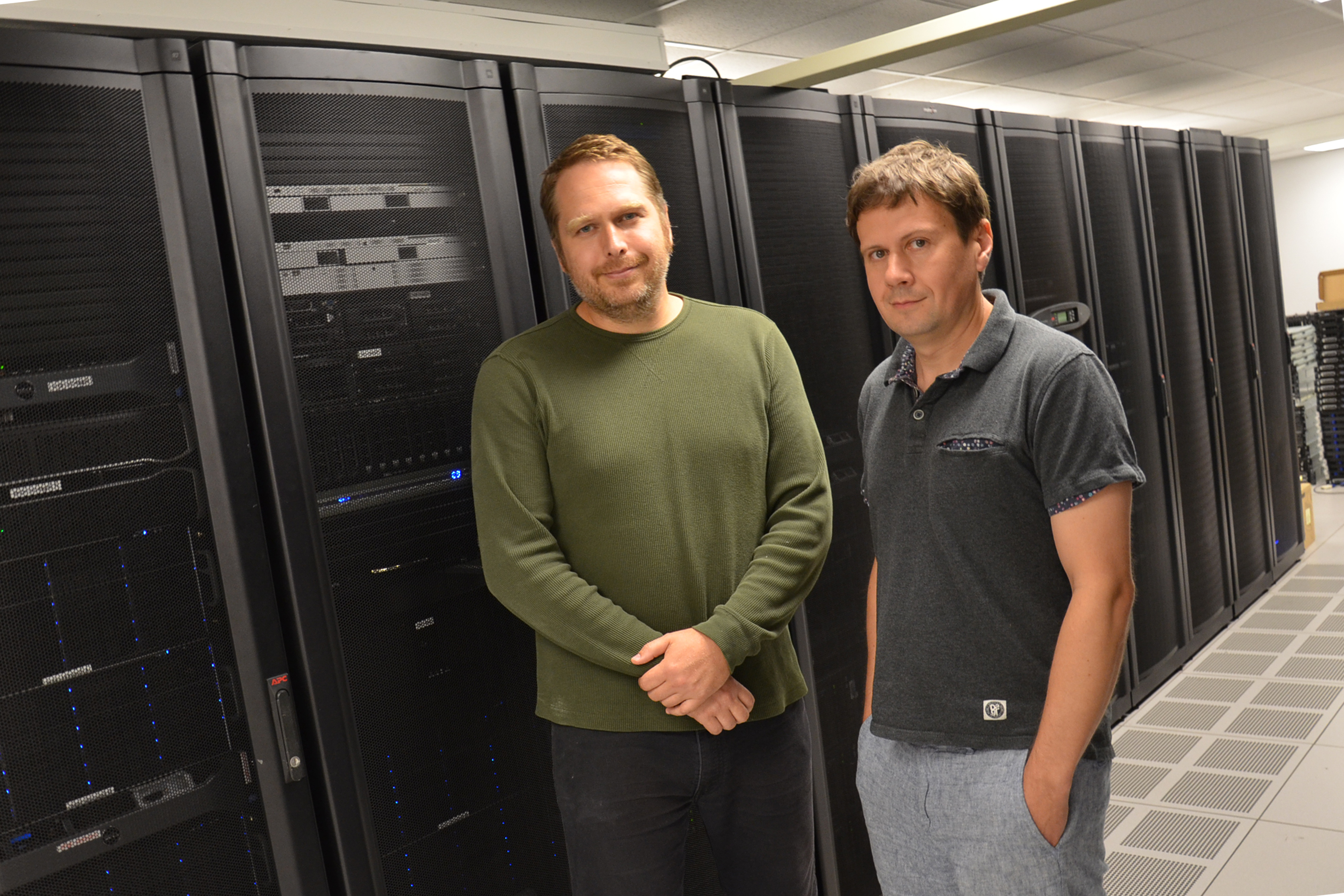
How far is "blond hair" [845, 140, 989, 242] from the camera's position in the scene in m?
1.30

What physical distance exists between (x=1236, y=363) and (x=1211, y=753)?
2254 mm

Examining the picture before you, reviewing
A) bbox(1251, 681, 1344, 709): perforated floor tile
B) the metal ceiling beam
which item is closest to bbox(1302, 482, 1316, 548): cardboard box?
bbox(1251, 681, 1344, 709): perforated floor tile

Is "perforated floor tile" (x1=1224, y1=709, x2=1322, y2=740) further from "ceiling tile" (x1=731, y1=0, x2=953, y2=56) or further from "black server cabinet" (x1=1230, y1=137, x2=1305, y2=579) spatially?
"ceiling tile" (x1=731, y1=0, x2=953, y2=56)

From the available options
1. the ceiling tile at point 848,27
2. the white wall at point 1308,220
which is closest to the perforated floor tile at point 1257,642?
the ceiling tile at point 848,27

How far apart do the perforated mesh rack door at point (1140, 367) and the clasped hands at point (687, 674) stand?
2.61 metres

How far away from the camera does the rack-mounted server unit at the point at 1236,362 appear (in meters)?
4.61

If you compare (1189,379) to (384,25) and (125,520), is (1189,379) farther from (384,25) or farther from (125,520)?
(125,520)

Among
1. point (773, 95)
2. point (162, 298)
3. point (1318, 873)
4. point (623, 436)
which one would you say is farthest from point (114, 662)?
point (1318, 873)

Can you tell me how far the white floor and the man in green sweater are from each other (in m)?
1.45

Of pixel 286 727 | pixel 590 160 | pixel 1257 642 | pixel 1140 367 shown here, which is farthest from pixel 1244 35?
pixel 286 727

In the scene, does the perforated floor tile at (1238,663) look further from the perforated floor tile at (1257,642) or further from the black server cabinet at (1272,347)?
the black server cabinet at (1272,347)

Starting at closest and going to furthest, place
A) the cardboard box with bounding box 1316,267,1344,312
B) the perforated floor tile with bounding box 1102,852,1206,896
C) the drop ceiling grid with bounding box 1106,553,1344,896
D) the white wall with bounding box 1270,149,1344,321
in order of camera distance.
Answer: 1. the perforated floor tile with bounding box 1102,852,1206,896
2. the drop ceiling grid with bounding box 1106,553,1344,896
3. the cardboard box with bounding box 1316,267,1344,312
4. the white wall with bounding box 1270,149,1344,321

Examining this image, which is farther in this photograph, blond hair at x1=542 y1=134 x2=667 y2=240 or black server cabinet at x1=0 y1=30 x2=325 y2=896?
blond hair at x1=542 y1=134 x2=667 y2=240

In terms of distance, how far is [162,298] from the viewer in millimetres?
1475
